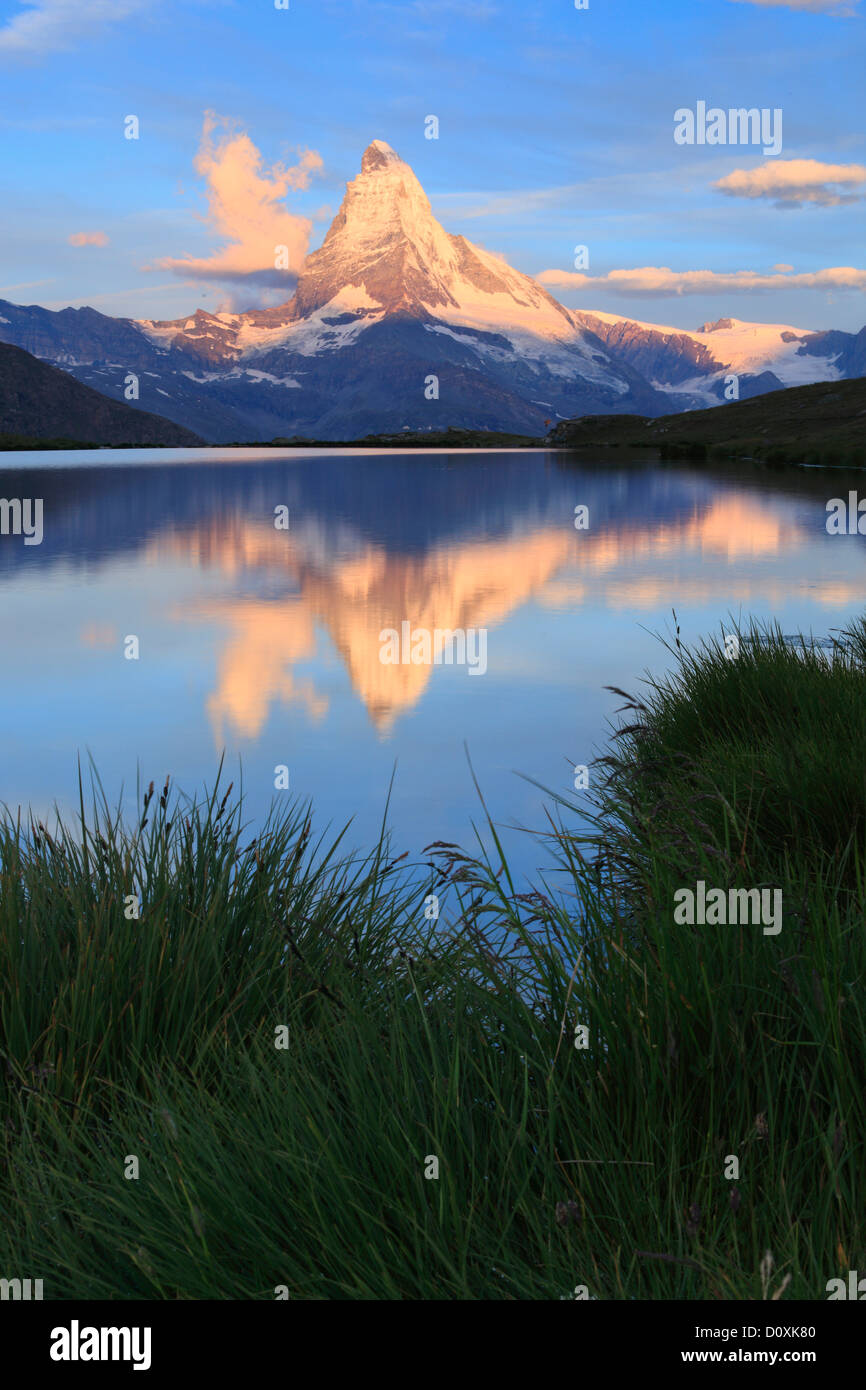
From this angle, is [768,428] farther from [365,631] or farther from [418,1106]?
[418,1106]

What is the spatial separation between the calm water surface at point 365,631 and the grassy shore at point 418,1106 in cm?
359

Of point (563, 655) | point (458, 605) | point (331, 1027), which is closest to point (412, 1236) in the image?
point (331, 1027)

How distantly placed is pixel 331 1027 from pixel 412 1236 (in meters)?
1.18

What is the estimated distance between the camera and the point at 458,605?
21500mm

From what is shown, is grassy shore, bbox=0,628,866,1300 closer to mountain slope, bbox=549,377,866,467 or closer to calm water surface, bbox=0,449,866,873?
calm water surface, bbox=0,449,866,873

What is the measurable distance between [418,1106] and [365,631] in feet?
51.1

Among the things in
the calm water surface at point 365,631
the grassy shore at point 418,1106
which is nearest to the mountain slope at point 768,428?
the calm water surface at point 365,631

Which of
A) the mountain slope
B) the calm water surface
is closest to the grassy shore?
the calm water surface

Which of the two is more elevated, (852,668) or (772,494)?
(772,494)

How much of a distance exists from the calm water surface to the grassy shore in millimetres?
3590

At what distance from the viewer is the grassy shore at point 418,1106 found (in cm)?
276

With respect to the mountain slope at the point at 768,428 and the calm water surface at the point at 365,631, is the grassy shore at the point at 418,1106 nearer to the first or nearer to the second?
the calm water surface at the point at 365,631

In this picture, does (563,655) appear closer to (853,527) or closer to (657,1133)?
(657,1133)
